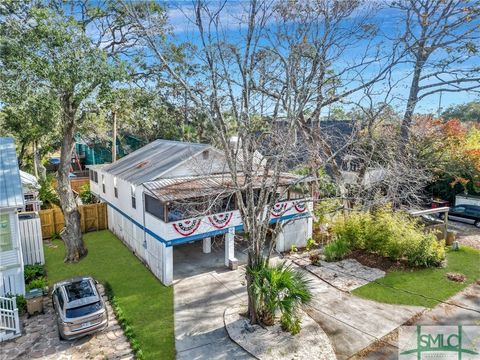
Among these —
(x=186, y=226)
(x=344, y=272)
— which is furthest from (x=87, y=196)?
(x=344, y=272)

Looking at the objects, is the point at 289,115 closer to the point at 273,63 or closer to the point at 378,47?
the point at 273,63

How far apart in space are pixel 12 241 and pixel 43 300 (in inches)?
102

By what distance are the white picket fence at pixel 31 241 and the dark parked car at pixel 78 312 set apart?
20.3 feet

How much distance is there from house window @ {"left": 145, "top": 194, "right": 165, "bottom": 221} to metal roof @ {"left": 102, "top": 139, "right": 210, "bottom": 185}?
1016 mm

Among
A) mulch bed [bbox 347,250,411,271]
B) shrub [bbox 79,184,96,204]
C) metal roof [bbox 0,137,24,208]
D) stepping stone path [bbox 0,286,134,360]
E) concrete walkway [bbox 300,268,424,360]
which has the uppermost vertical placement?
metal roof [bbox 0,137,24,208]

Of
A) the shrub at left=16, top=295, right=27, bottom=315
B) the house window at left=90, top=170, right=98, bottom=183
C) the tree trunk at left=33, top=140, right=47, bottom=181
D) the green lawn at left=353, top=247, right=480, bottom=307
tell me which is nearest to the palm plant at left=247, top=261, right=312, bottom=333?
the green lawn at left=353, top=247, right=480, bottom=307

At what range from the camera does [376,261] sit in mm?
16234

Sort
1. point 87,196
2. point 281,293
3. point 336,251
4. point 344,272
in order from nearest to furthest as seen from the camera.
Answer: point 281,293
point 344,272
point 336,251
point 87,196

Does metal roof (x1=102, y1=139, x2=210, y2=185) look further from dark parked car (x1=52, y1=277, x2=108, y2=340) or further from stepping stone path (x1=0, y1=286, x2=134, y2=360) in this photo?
stepping stone path (x1=0, y1=286, x2=134, y2=360)

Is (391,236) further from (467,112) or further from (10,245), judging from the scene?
(467,112)

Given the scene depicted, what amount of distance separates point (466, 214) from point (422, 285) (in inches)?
483

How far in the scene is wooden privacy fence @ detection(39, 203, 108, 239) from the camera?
19.7 metres

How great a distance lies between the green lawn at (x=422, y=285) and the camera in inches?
497

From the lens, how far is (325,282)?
14164 millimetres
